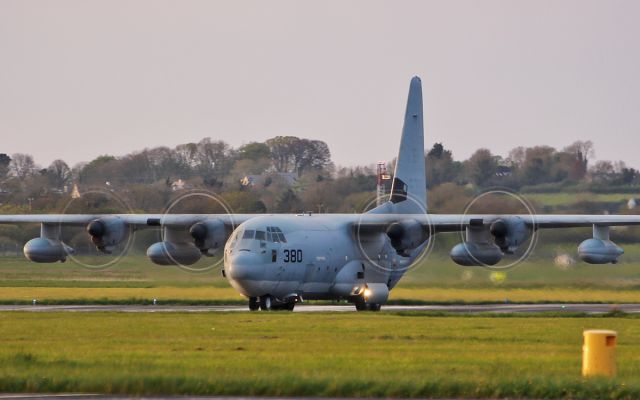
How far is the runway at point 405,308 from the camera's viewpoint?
121ft

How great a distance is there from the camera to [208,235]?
40031mm

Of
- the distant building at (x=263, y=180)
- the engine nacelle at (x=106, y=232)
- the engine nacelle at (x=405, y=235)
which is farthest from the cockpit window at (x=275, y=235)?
the distant building at (x=263, y=180)

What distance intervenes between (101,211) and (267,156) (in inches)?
1686

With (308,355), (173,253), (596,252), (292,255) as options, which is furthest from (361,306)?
(308,355)

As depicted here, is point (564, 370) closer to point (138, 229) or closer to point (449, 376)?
point (449, 376)

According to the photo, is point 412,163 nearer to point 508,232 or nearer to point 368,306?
point 368,306

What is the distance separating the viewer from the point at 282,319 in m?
31.8

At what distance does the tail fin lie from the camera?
4450 cm

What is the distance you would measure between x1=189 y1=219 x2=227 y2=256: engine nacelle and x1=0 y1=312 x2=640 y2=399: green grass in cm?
682

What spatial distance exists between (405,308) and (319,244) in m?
3.95

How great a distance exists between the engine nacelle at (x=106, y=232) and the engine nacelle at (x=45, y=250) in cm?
112

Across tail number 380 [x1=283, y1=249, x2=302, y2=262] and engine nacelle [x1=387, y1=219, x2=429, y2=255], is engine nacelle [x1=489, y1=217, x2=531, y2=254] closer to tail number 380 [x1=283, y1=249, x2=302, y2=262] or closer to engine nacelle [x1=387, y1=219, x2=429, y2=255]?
engine nacelle [x1=387, y1=219, x2=429, y2=255]

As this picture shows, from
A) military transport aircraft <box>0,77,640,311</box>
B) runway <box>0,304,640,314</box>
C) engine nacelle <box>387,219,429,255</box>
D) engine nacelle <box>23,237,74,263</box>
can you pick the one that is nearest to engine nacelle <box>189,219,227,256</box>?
military transport aircraft <box>0,77,640,311</box>

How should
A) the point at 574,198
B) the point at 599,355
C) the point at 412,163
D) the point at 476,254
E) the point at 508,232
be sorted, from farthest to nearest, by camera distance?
the point at 574,198, the point at 412,163, the point at 476,254, the point at 508,232, the point at 599,355
